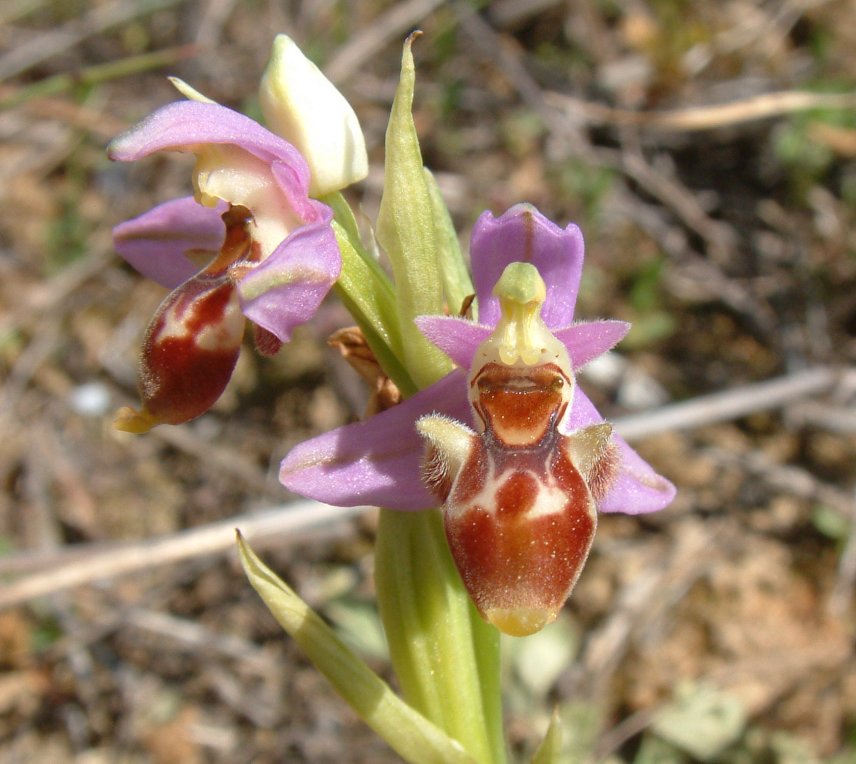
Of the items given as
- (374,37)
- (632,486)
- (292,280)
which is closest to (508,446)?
(632,486)

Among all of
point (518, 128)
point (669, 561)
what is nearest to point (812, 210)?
point (518, 128)

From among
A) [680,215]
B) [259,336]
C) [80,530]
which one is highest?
[259,336]

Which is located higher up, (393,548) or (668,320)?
(393,548)

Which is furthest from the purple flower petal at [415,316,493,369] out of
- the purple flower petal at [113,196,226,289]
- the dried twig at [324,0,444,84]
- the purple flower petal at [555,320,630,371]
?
the dried twig at [324,0,444,84]

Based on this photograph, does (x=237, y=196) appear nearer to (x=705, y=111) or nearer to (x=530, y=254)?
(x=530, y=254)

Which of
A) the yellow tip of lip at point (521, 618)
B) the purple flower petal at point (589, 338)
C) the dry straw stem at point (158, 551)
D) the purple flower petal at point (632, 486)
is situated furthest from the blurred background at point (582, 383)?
the yellow tip of lip at point (521, 618)

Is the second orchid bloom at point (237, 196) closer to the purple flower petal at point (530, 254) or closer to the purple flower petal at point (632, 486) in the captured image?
the purple flower petal at point (530, 254)

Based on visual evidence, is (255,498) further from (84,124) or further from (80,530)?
(84,124)

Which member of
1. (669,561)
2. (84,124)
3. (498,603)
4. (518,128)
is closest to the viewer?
(498,603)
